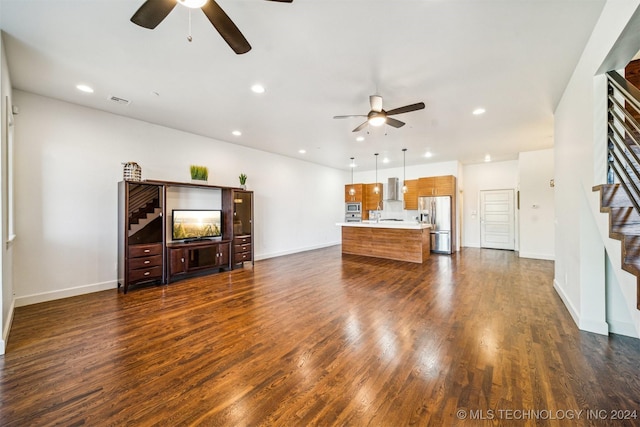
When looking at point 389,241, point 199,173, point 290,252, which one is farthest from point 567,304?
point 199,173

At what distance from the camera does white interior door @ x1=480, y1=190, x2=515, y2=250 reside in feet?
26.2

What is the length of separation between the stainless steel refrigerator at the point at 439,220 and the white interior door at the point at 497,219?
169 centimetres

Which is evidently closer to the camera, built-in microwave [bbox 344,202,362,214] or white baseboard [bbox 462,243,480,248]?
white baseboard [bbox 462,243,480,248]

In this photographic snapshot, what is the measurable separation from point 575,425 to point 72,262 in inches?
241

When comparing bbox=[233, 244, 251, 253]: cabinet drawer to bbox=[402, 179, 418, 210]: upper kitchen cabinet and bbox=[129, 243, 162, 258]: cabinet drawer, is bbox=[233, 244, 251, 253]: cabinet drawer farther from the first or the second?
bbox=[402, 179, 418, 210]: upper kitchen cabinet

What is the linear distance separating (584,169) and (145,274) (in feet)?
20.8

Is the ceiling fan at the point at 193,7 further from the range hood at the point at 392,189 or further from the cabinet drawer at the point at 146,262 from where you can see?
the range hood at the point at 392,189

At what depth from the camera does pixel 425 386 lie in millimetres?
1892

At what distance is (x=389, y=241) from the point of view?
22.2 feet

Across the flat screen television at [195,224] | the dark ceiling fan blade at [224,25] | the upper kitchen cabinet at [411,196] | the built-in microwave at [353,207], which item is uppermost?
the dark ceiling fan blade at [224,25]

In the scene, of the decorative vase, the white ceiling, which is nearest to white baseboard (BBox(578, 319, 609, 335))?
the white ceiling

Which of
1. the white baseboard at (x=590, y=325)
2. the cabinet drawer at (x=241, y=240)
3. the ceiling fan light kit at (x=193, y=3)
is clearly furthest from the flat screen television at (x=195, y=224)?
the white baseboard at (x=590, y=325)

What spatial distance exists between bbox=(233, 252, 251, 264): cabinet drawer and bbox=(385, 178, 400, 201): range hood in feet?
18.9

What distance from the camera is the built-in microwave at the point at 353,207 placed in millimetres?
9906
